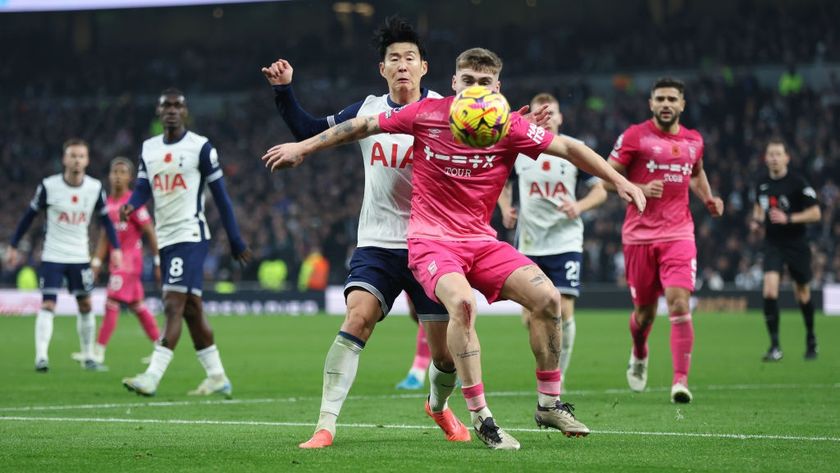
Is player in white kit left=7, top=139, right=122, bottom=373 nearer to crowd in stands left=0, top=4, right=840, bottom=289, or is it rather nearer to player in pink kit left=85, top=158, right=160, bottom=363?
player in pink kit left=85, top=158, right=160, bottom=363

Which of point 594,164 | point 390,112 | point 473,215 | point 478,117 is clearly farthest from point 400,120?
point 594,164

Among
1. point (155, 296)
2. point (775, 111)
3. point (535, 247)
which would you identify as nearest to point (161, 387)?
point (535, 247)

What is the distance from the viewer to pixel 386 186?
788cm

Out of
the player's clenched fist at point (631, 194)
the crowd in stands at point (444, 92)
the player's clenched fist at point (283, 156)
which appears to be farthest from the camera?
the crowd in stands at point (444, 92)

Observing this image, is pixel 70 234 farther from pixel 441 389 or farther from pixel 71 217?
pixel 441 389

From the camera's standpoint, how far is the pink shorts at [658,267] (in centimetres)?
1095

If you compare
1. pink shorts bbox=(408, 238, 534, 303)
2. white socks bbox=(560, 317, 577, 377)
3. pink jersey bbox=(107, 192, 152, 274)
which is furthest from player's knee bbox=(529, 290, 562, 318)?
pink jersey bbox=(107, 192, 152, 274)

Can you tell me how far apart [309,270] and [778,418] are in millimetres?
26642

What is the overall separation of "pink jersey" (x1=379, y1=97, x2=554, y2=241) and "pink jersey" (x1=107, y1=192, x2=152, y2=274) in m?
9.94

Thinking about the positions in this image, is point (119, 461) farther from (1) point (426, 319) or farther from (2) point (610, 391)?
(2) point (610, 391)

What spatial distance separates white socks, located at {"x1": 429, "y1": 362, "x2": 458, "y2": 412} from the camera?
7.76 m

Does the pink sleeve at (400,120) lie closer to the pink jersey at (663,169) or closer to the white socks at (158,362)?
the pink jersey at (663,169)

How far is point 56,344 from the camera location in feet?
68.5

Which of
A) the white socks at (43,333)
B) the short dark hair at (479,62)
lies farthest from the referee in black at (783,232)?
the short dark hair at (479,62)
